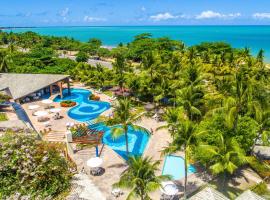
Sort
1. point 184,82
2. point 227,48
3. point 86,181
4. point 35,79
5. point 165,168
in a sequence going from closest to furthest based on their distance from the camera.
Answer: point 86,181, point 165,168, point 184,82, point 35,79, point 227,48

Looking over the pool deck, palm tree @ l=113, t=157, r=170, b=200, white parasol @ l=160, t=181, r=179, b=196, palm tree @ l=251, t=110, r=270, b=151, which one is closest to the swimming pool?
Result: the pool deck

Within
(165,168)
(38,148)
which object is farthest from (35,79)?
(165,168)

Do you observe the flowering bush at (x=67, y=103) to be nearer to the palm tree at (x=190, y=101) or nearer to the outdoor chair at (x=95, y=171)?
the outdoor chair at (x=95, y=171)

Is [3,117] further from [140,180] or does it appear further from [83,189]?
[140,180]

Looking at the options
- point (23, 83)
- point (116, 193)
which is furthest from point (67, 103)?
point (116, 193)

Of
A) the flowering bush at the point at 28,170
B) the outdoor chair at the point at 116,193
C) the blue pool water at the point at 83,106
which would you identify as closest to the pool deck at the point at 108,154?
the outdoor chair at the point at 116,193

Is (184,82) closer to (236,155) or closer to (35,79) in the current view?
(236,155)
